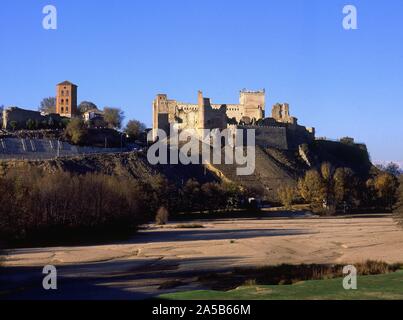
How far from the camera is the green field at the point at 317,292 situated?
58.9 feet

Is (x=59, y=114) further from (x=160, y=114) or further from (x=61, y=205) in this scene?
(x=61, y=205)

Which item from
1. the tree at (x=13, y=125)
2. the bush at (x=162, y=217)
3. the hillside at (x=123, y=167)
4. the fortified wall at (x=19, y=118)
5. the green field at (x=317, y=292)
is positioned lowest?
the green field at (x=317, y=292)

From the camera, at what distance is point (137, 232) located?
55.4 m

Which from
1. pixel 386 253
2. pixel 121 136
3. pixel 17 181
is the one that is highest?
pixel 121 136

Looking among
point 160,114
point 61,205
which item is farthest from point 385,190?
point 61,205

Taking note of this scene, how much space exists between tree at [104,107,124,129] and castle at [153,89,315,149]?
6.31m

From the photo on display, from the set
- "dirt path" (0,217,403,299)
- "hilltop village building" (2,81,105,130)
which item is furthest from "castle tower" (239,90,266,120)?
"dirt path" (0,217,403,299)

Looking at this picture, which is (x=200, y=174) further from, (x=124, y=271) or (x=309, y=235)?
(x=124, y=271)

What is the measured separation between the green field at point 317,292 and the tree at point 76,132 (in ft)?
221

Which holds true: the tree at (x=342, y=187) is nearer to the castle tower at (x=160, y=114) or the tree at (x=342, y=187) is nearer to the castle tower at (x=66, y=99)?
the castle tower at (x=160, y=114)

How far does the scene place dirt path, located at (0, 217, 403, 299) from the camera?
24.3 m

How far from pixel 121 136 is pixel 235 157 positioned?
1741 cm

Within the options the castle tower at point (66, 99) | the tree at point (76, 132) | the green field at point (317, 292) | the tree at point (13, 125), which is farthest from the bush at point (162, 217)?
the castle tower at point (66, 99)
